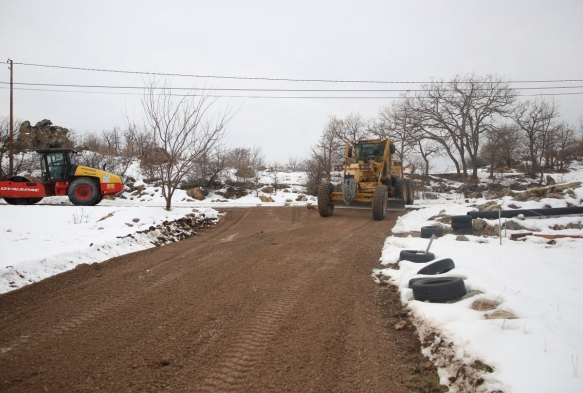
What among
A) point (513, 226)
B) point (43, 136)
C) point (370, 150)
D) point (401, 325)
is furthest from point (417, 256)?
point (43, 136)

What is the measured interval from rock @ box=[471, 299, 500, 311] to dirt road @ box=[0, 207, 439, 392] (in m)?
0.73

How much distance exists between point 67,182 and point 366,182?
12.8m

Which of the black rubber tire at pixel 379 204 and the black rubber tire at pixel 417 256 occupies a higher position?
the black rubber tire at pixel 379 204

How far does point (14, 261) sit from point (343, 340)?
17.1 ft

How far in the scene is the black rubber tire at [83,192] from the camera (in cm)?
1384

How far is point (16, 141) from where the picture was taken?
2327cm

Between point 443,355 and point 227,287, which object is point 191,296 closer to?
point 227,287

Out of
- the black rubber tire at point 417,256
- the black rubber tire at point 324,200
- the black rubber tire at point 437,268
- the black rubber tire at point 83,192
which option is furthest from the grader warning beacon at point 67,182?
the black rubber tire at point 437,268

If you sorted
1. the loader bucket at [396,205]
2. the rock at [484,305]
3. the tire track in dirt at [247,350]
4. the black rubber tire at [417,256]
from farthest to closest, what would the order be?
A: the loader bucket at [396,205] → the black rubber tire at [417,256] → the rock at [484,305] → the tire track in dirt at [247,350]

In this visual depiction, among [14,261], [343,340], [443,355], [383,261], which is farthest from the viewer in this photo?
[383,261]

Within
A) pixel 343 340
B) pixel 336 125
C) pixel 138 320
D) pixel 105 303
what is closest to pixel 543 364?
pixel 343 340

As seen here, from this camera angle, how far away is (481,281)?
4.11m

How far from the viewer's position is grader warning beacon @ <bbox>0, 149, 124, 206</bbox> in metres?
13.9

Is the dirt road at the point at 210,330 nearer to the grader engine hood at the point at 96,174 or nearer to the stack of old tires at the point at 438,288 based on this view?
the stack of old tires at the point at 438,288
